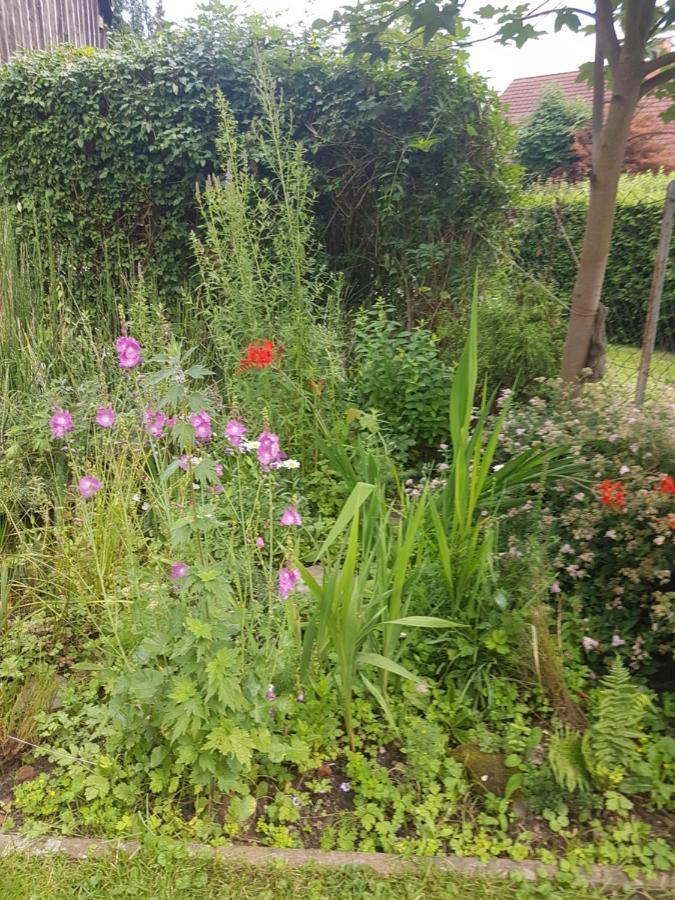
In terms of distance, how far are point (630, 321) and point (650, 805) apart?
715 cm

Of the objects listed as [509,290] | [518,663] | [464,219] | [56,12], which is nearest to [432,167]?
[464,219]

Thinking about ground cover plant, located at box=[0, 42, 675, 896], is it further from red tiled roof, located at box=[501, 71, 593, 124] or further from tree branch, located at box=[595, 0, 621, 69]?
red tiled roof, located at box=[501, 71, 593, 124]

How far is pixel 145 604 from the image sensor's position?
1.98m

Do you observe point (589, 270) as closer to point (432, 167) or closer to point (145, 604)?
point (432, 167)

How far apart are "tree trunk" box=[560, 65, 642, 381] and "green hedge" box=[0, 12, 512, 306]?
1760 mm

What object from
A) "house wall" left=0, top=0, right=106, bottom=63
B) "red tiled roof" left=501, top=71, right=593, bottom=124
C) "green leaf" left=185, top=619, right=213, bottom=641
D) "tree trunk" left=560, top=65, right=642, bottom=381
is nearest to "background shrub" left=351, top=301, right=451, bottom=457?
"tree trunk" left=560, top=65, right=642, bottom=381

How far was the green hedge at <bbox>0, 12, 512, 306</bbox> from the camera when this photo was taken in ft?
14.9

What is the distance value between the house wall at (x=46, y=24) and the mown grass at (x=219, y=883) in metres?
7.20

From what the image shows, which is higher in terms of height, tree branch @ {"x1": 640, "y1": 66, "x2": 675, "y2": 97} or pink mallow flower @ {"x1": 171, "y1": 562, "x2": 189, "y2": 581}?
tree branch @ {"x1": 640, "y1": 66, "x2": 675, "y2": 97}

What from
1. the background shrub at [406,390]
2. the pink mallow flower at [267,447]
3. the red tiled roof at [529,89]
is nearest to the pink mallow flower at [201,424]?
the pink mallow flower at [267,447]

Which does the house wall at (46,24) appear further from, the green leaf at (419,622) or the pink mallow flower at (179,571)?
the green leaf at (419,622)

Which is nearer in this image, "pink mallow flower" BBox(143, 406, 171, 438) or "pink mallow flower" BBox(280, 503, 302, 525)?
"pink mallow flower" BBox(280, 503, 302, 525)

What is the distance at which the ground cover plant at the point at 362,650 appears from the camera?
1.70 meters

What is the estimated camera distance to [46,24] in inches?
336
